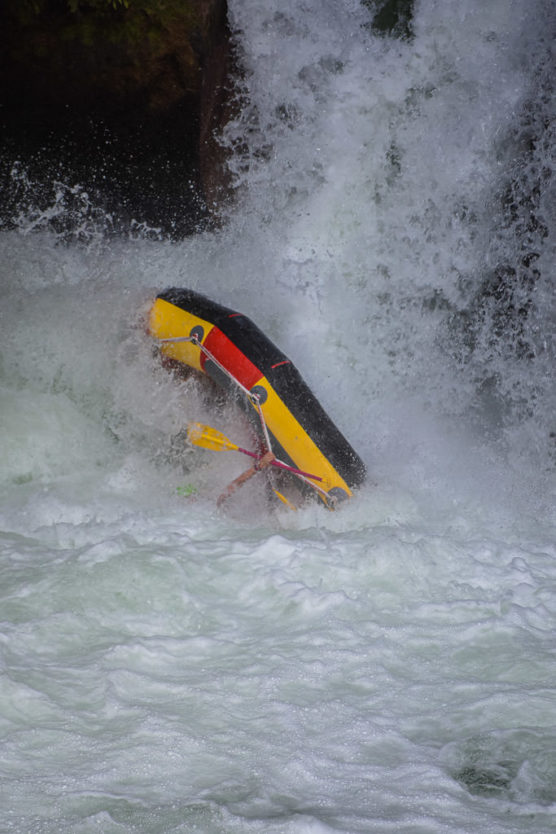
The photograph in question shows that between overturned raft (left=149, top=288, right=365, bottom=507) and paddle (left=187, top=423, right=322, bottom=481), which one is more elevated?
overturned raft (left=149, top=288, right=365, bottom=507)

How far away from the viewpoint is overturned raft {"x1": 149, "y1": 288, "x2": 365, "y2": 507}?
339 centimetres

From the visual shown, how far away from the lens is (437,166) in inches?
169

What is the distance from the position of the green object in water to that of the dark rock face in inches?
71.2

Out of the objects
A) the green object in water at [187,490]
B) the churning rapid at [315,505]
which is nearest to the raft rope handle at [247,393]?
the churning rapid at [315,505]

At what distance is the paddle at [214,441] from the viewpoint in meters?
3.38

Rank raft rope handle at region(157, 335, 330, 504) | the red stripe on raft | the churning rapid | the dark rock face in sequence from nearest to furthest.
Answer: the churning rapid < raft rope handle at region(157, 335, 330, 504) < the red stripe on raft < the dark rock face

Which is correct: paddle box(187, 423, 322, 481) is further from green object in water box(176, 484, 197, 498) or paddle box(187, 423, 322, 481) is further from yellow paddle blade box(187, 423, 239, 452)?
green object in water box(176, 484, 197, 498)

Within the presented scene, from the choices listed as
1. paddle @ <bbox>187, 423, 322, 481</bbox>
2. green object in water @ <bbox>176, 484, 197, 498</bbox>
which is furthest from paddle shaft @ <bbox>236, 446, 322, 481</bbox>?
green object in water @ <bbox>176, 484, 197, 498</bbox>

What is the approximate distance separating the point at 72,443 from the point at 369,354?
179 centimetres

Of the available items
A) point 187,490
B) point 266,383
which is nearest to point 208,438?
point 187,490

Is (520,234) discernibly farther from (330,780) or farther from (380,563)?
(330,780)

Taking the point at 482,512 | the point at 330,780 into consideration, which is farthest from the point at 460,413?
the point at 330,780

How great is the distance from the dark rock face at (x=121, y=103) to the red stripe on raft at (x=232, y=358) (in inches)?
48.2

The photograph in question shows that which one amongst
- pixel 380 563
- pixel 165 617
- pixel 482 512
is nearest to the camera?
pixel 165 617
